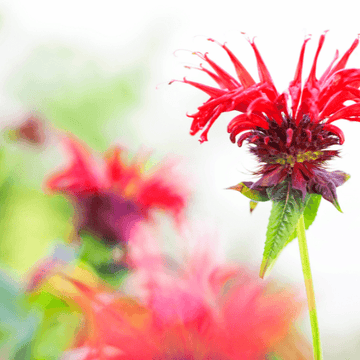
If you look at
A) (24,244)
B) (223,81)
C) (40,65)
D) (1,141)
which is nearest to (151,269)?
(223,81)

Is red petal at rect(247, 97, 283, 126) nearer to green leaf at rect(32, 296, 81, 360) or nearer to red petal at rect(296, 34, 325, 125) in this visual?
red petal at rect(296, 34, 325, 125)

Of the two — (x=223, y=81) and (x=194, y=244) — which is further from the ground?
(x=223, y=81)

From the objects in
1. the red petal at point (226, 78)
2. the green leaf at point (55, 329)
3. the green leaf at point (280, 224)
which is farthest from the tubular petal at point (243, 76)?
the green leaf at point (55, 329)

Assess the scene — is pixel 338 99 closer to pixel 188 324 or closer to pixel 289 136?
pixel 289 136

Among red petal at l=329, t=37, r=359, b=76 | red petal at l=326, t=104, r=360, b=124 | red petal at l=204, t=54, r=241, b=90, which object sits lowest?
red petal at l=326, t=104, r=360, b=124

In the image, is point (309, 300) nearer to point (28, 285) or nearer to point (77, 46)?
point (28, 285)

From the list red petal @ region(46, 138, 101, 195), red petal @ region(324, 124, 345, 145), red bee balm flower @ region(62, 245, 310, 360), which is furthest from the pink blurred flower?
red petal @ region(46, 138, 101, 195)

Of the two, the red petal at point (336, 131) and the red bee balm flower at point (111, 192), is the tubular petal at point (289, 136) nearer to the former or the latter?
the red petal at point (336, 131)
